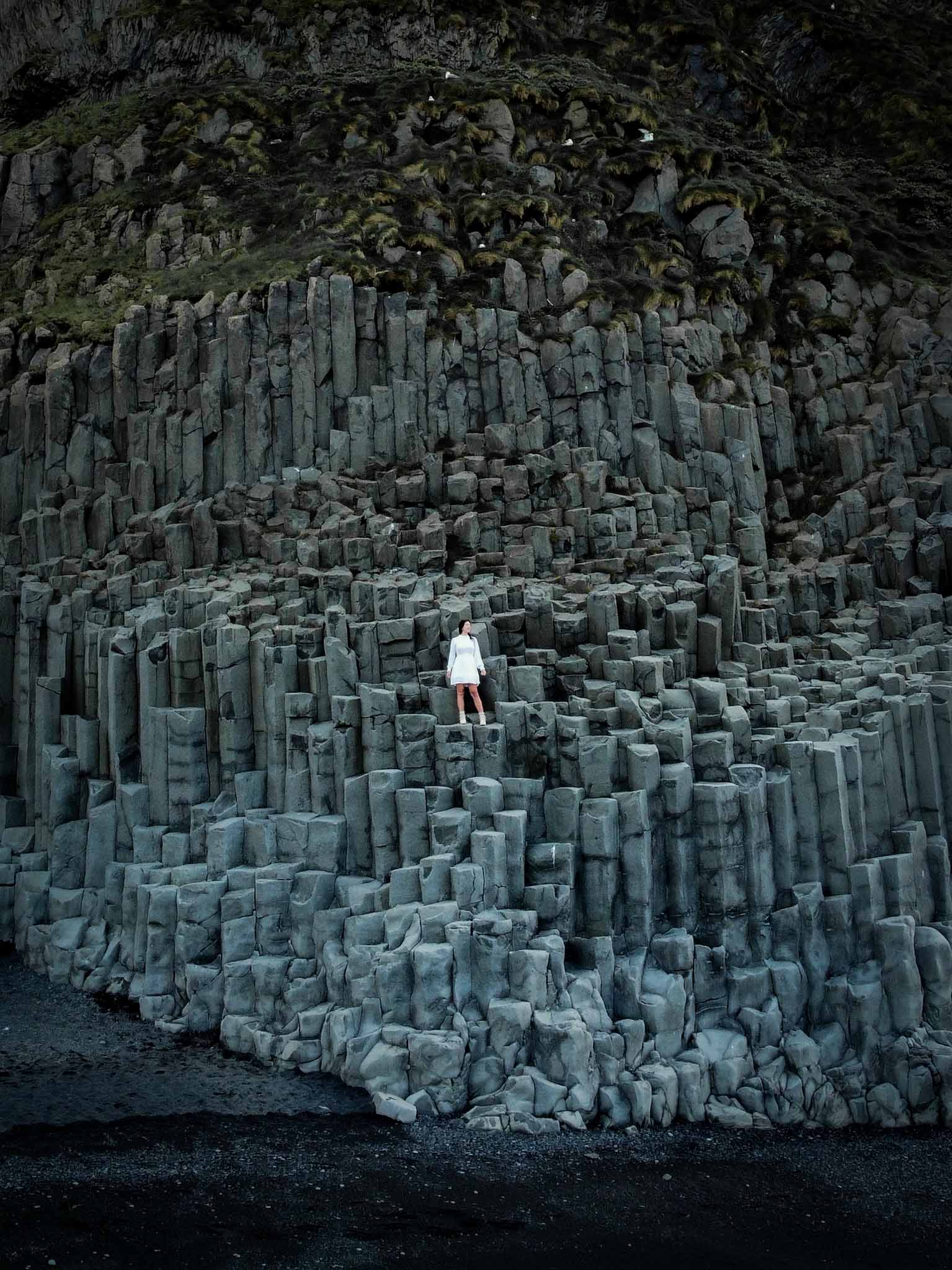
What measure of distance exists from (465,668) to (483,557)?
14.8 feet

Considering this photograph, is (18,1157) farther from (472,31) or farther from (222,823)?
(472,31)

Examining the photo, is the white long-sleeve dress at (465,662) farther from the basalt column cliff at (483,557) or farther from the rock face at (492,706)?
the basalt column cliff at (483,557)

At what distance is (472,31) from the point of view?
36875 mm

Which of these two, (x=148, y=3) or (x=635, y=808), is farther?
(x=148, y=3)

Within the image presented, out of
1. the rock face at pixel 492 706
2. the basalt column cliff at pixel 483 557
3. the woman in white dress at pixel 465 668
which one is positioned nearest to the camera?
the rock face at pixel 492 706

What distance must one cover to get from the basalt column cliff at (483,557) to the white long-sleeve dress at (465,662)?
0.64m

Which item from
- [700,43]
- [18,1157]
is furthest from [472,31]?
[18,1157]

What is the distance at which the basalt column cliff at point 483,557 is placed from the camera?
17.5m

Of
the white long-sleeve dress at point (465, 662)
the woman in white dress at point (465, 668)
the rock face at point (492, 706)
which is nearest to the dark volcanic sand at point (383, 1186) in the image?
the rock face at point (492, 706)

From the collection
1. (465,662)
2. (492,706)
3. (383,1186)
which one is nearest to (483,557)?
(492,706)

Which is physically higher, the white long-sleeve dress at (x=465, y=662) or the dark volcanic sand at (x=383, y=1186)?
the white long-sleeve dress at (x=465, y=662)

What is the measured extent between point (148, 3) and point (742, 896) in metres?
32.6

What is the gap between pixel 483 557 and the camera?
2292 centimetres

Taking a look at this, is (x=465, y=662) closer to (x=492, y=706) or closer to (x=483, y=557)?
(x=492, y=706)
